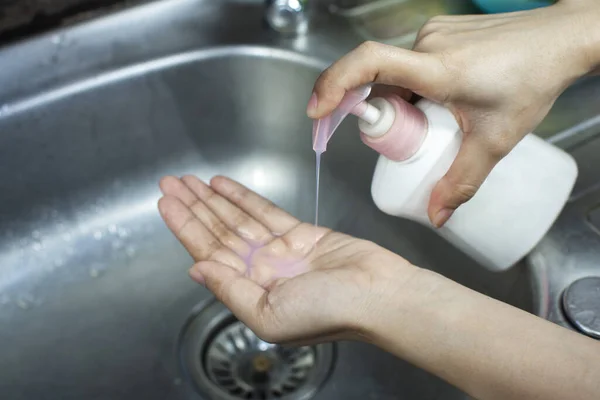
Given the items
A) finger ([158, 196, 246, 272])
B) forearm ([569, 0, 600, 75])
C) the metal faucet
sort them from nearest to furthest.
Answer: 1. forearm ([569, 0, 600, 75])
2. finger ([158, 196, 246, 272])
3. the metal faucet

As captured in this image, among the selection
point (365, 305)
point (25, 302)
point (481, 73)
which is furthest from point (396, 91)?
point (25, 302)

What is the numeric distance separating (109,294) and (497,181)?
455 mm

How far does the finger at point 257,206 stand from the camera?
651 millimetres

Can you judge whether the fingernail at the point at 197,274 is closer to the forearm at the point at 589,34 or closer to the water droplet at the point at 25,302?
the water droplet at the point at 25,302

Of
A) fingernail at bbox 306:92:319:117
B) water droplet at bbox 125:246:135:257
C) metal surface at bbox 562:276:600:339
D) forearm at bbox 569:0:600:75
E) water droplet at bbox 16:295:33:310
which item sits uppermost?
fingernail at bbox 306:92:319:117

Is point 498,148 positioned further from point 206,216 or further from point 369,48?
point 206,216

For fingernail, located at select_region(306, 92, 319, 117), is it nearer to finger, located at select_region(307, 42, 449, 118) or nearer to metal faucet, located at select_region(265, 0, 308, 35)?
finger, located at select_region(307, 42, 449, 118)

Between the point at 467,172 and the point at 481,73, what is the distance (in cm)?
8

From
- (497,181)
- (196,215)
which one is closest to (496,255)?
(497,181)

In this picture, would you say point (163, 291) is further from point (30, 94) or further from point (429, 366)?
point (429, 366)

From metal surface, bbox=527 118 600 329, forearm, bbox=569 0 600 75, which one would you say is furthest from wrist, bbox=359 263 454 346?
forearm, bbox=569 0 600 75

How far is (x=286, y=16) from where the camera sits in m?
0.70

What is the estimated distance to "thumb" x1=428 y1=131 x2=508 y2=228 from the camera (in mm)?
479

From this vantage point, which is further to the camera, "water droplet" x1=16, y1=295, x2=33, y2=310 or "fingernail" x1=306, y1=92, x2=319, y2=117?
"water droplet" x1=16, y1=295, x2=33, y2=310
